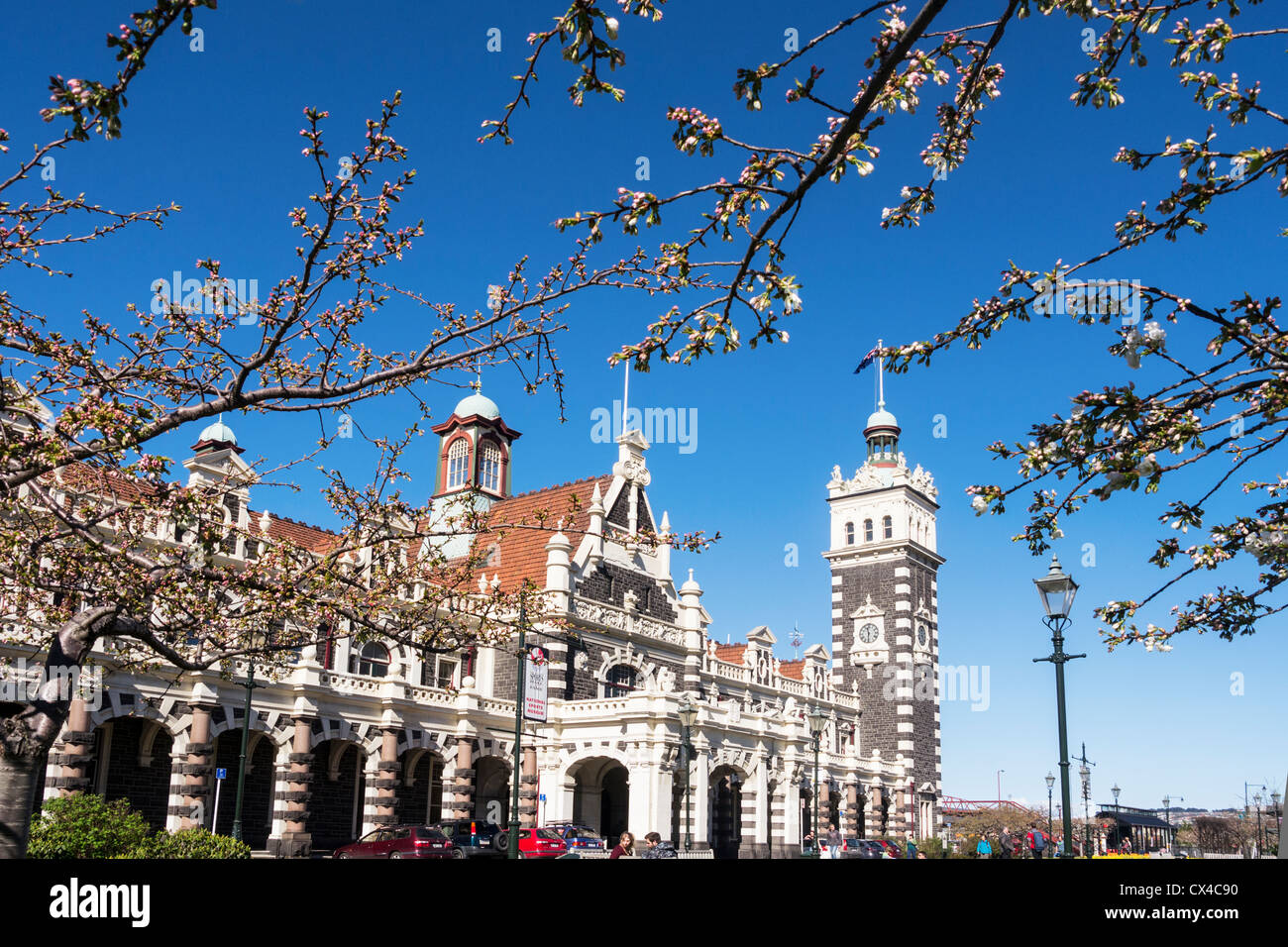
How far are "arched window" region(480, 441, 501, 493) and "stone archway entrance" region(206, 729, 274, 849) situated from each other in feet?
56.5

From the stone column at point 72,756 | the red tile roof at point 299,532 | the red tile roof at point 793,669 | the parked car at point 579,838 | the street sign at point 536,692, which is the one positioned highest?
the red tile roof at point 299,532

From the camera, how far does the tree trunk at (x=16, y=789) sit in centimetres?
975

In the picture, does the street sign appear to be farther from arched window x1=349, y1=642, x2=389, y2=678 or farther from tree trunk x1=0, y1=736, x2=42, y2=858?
tree trunk x1=0, y1=736, x2=42, y2=858

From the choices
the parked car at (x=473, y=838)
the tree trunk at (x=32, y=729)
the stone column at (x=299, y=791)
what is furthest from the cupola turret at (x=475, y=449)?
the tree trunk at (x=32, y=729)

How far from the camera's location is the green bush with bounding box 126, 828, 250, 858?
15945 mm

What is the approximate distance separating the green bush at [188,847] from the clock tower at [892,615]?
40047 millimetres

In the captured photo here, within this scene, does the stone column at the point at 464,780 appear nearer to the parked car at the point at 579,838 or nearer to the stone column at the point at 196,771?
the parked car at the point at 579,838

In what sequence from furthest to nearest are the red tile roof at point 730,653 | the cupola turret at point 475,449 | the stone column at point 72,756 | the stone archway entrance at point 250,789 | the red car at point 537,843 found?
the red tile roof at point 730,653 → the cupola turret at point 475,449 → the stone archway entrance at point 250,789 → the red car at point 537,843 → the stone column at point 72,756

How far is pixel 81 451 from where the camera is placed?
27.5 ft

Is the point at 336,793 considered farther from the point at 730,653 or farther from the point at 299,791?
the point at 730,653

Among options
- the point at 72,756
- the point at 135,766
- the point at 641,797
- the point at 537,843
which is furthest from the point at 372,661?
the point at 72,756

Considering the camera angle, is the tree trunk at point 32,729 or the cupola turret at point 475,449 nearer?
the tree trunk at point 32,729

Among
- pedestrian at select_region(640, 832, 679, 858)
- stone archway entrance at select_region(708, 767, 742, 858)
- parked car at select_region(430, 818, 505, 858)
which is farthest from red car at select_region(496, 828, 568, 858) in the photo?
stone archway entrance at select_region(708, 767, 742, 858)
